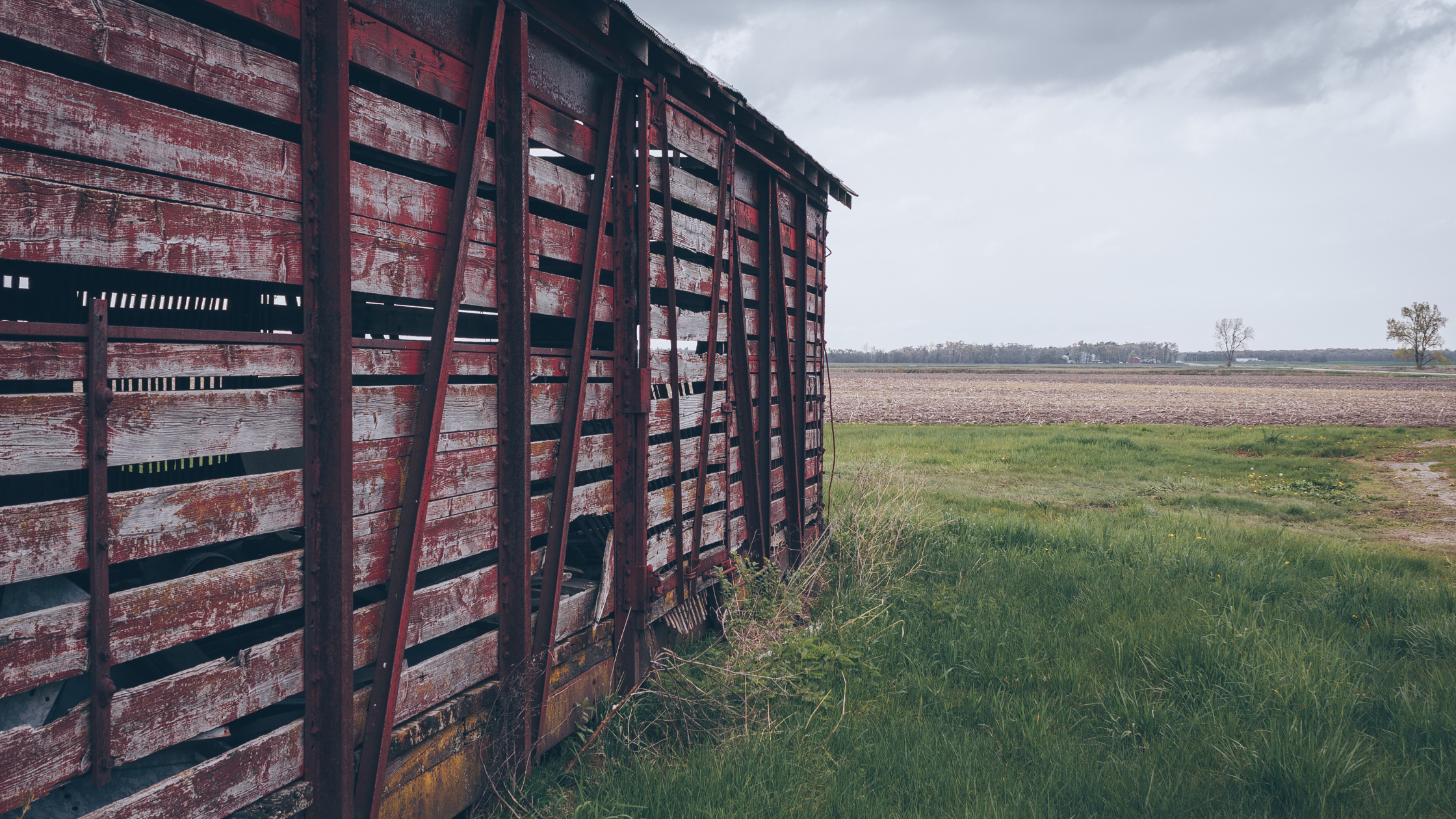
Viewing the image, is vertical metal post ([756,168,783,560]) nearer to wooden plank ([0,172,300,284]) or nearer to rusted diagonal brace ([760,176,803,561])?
rusted diagonal brace ([760,176,803,561])

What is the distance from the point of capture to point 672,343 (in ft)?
16.9

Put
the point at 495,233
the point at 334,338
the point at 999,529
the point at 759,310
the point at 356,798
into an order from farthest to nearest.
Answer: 1. the point at 999,529
2. the point at 759,310
3. the point at 495,233
4. the point at 356,798
5. the point at 334,338

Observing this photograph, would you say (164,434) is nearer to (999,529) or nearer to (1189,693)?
(1189,693)

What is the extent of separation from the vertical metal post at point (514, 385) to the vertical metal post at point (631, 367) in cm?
97

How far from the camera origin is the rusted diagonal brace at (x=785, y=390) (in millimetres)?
6969

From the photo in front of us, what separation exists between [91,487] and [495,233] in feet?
6.41

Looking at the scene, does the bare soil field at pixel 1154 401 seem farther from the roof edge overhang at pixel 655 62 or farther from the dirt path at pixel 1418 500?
the roof edge overhang at pixel 655 62

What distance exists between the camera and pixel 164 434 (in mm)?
2279

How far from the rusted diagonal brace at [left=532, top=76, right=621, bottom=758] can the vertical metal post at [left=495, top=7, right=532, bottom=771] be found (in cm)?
18

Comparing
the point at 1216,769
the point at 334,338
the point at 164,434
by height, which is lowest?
the point at 1216,769

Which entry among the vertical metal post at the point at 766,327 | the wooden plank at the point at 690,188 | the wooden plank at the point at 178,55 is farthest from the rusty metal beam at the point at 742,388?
the wooden plank at the point at 178,55

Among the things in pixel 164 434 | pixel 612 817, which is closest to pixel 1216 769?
pixel 612 817

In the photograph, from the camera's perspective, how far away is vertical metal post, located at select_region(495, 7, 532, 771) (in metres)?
3.54

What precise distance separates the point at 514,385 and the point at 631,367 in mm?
1131
